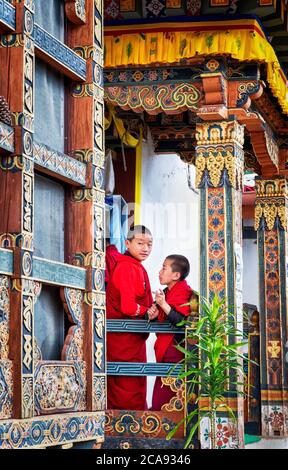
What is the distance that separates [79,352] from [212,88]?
3794 mm

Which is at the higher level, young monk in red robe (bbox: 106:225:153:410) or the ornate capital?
the ornate capital

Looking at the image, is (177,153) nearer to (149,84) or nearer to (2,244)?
(149,84)

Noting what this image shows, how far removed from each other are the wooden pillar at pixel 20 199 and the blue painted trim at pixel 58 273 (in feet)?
0.45

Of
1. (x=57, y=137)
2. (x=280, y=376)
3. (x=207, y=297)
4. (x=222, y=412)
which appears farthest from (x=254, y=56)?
(x=280, y=376)

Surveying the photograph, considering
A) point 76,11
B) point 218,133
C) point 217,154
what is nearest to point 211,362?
point 217,154

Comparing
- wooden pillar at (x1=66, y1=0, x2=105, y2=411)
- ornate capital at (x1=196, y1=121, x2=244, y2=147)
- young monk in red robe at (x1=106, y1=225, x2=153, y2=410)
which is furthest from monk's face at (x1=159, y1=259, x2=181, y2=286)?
wooden pillar at (x1=66, y1=0, x2=105, y2=411)

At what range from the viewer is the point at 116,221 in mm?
9562

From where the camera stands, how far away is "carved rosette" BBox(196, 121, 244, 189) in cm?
845

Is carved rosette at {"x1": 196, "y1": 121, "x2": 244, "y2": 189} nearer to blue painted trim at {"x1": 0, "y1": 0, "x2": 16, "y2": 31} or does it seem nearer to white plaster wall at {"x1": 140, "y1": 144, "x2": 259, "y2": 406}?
white plaster wall at {"x1": 140, "y1": 144, "x2": 259, "y2": 406}

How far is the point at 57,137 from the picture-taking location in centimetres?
511

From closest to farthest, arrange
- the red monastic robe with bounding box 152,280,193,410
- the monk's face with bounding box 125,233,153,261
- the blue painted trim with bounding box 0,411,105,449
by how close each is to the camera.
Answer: the blue painted trim with bounding box 0,411,105,449 < the red monastic robe with bounding box 152,280,193,410 < the monk's face with bounding box 125,233,153,261

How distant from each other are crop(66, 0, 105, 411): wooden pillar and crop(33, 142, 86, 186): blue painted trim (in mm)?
64

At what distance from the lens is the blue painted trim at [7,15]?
4457 millimetres

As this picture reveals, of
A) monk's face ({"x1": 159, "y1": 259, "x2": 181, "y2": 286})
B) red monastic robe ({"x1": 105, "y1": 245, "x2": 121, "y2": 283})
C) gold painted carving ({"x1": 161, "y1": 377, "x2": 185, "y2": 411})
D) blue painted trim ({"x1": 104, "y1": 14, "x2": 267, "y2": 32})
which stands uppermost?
blue painted trim ({"x1": 104, "y1": 14, "x2": 267, "y2": 32})
